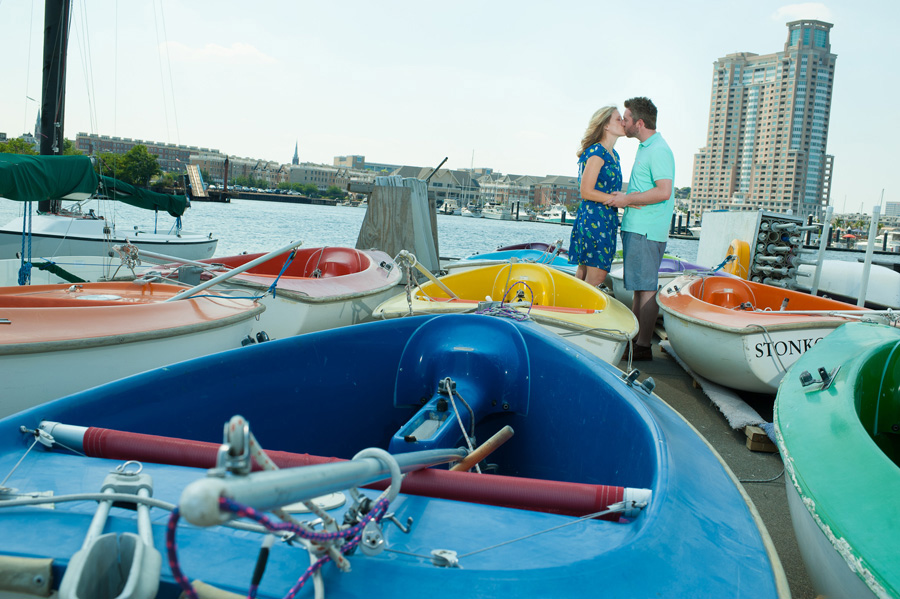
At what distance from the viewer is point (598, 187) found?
5.23 m

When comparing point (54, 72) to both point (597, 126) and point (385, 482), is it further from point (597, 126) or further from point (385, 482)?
point (385, 482)

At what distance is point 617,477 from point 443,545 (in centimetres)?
102

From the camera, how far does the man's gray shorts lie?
16.5ft

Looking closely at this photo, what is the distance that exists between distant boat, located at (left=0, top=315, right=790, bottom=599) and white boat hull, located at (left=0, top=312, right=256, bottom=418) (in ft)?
4.36

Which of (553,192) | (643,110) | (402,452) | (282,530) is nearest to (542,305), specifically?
(643,110)

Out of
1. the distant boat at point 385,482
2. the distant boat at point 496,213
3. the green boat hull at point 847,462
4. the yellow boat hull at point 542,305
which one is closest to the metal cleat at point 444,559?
the distant boat at point 385,482

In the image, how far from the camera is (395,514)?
1292 mm

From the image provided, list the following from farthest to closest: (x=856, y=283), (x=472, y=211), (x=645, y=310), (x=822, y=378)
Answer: (x=472, y=211), (x=856, y=283), (x=645, y=310), (x=822, y=378)

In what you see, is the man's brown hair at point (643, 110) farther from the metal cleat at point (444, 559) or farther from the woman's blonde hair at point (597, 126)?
the metal cleat at point (444, 559)

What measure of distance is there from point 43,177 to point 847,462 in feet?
24.3

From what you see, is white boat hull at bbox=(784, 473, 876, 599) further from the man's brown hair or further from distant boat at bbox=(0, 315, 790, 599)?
the man's brown hair

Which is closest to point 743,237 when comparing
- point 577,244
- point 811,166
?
point 577,244

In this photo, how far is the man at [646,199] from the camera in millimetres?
4965

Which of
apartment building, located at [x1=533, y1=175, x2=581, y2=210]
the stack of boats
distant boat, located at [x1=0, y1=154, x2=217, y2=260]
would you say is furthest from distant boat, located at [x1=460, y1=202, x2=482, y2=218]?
the stack of boats
